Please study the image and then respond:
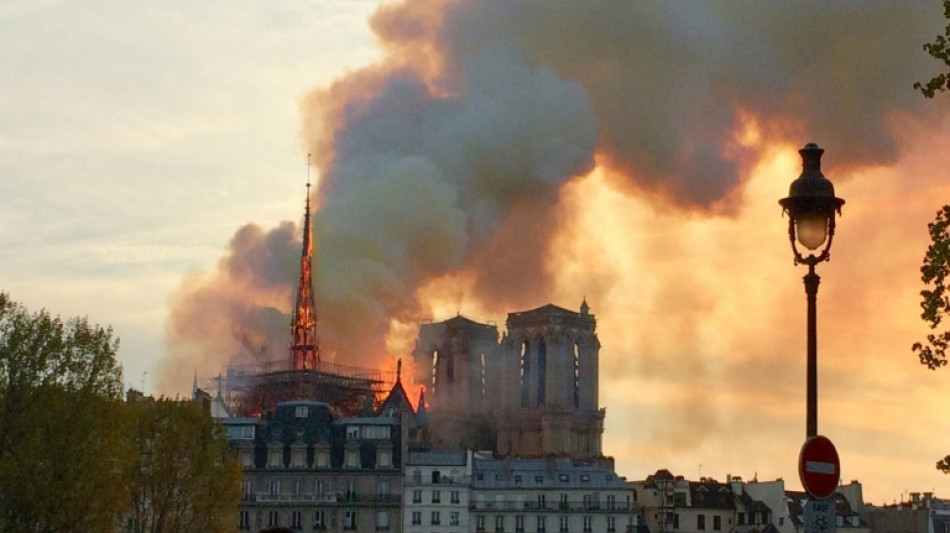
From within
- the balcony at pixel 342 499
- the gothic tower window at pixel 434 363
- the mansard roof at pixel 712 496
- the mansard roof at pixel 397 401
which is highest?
the gothic tower window at pixel 434 363

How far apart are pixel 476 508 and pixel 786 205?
114 meters

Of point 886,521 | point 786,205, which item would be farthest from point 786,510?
point 786,205

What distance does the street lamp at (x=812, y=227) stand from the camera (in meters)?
26.0

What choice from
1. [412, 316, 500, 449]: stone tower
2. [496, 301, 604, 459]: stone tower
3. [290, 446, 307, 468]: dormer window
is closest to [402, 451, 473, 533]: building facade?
[290, 446, 307, 468]: dormer window

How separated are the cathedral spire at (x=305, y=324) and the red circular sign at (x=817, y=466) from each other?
143 m

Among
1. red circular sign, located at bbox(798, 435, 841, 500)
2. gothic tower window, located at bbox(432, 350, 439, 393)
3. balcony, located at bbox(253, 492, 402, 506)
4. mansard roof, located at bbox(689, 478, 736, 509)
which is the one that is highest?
gothic tower window, located at bbox(432, 350, 439, 393)

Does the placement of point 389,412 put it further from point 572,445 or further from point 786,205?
point 786,205

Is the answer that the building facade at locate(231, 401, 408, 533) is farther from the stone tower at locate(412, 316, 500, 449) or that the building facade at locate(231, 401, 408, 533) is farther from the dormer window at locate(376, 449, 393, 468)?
the stone tower at locate(412, 316, 500, 449)

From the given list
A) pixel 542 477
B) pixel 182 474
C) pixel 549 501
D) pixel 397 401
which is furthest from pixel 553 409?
pixel 182 474

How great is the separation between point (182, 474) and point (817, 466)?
79.5 meters

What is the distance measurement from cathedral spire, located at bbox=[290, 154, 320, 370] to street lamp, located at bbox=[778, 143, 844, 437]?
465ft

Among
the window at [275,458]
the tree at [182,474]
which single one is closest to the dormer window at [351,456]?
the window at [275,458]

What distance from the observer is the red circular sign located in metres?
24.4

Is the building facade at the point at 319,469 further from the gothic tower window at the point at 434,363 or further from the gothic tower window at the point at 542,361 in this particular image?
the gothic tower window at the point at 542,361
